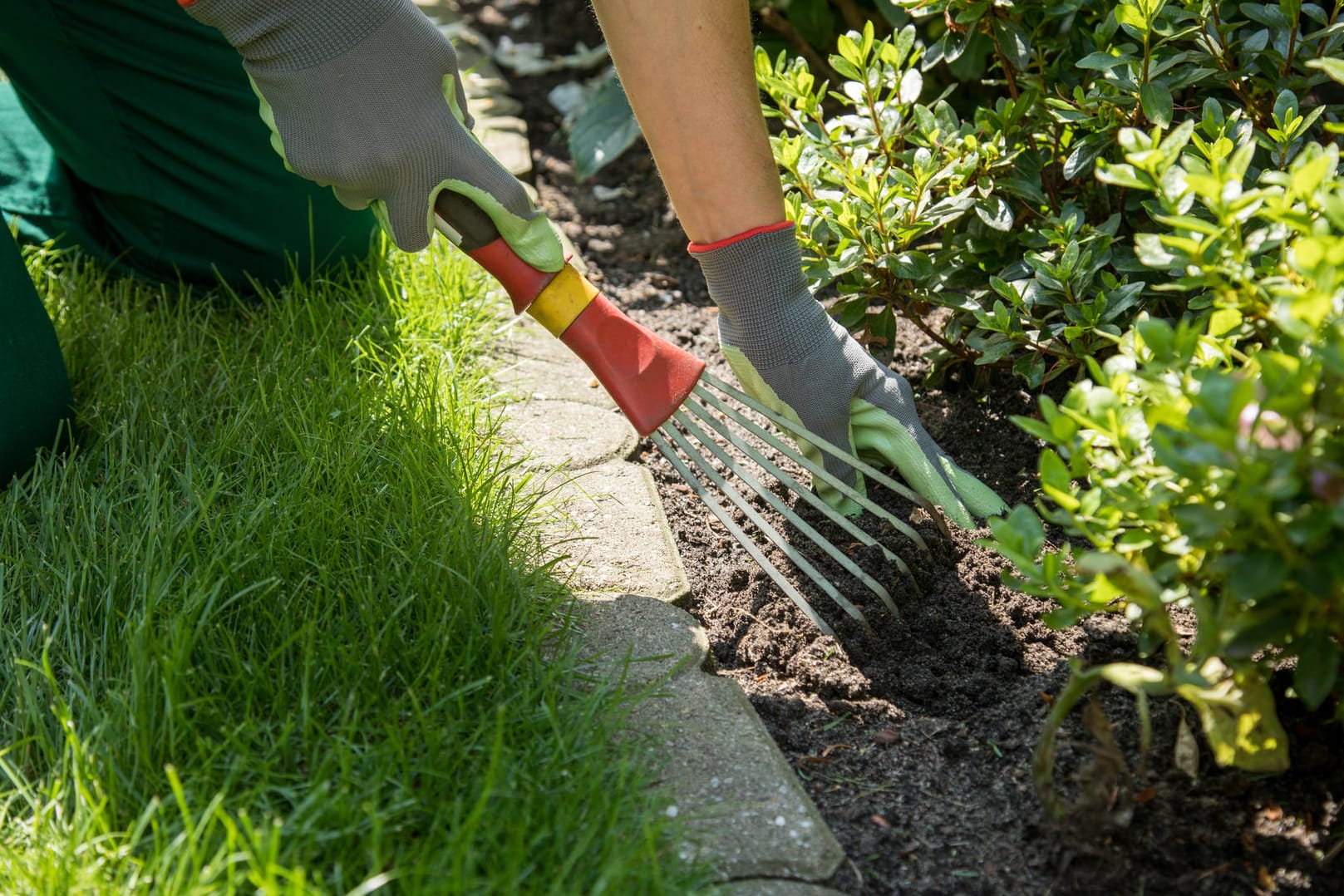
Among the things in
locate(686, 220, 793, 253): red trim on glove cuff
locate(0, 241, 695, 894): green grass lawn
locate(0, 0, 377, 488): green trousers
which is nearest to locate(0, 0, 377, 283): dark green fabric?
locate(0, 0, 377, 488): green trousers

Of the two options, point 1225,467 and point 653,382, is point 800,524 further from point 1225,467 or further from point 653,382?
point 1225,467

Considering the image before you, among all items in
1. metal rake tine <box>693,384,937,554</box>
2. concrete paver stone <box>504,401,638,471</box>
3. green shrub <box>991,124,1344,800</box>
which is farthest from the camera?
concrete paver stone <box>504,401,638,471</box>

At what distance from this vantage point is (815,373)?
1665 mm

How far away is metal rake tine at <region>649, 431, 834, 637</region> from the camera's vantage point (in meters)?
1.51

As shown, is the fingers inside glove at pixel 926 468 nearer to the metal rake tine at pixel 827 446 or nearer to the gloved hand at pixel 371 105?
the metal rake tine at pixel 827 446

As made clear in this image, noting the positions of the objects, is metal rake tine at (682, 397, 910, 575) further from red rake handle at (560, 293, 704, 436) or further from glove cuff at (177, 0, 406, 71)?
glove cuff at (177, 0, 406, 71)

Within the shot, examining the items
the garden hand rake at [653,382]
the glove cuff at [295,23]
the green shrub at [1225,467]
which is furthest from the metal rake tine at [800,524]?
the glove cuff at [295,23]

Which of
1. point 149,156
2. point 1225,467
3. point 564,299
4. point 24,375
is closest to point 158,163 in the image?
point 149,156

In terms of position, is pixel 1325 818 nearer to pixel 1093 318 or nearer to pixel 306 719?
pixel 1093 318

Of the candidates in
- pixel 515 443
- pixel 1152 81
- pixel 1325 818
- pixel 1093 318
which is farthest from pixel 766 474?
pixel 1325 818

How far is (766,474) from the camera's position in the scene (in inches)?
73.7

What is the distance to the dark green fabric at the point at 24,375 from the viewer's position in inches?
67.5

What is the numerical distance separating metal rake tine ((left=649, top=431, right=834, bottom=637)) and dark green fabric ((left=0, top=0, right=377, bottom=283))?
3.00 feet

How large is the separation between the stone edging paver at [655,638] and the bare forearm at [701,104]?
432mm
